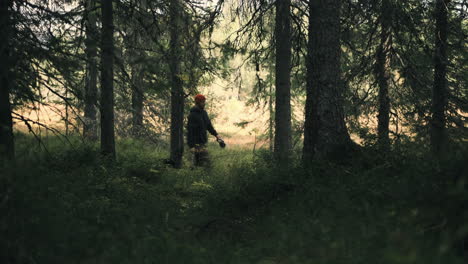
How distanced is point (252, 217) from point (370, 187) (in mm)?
1602

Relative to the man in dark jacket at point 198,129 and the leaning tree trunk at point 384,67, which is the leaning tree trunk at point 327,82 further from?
the man in dark jacket at point 198,129

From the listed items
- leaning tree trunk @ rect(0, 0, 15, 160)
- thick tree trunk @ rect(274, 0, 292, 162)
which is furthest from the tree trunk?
thick tree trunk @ rect(274, 0, 292, 162)

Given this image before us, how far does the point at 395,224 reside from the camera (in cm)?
336

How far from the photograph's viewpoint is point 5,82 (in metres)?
4.88

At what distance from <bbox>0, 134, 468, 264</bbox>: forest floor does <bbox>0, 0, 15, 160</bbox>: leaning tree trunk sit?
72cm

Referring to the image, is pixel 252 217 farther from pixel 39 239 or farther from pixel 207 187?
pixel 39 239

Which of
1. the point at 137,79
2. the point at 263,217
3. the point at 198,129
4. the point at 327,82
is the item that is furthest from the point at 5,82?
the point at 198,129

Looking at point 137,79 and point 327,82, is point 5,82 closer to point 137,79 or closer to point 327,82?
point 137,79

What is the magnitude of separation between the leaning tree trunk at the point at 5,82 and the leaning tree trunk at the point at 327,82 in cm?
427

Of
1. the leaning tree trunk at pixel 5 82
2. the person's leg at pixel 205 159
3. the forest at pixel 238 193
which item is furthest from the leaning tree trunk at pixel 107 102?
the leaning tree trunk at pixel 5 82

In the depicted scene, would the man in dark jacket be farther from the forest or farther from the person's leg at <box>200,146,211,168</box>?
the forest

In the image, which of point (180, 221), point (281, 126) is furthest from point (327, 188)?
point (281, 126)

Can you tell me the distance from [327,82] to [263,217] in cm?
A: 250

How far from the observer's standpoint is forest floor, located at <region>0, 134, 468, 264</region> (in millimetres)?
3031
